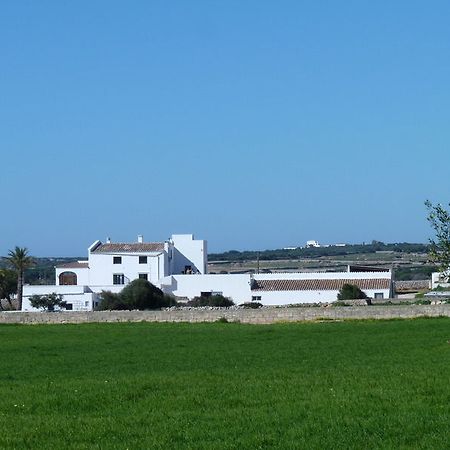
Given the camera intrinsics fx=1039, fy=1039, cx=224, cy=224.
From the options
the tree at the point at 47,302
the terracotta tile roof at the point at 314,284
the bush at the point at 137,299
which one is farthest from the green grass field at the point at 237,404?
the terracotta tile roof at the point at 314,284

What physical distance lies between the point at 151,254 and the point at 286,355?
7256cm

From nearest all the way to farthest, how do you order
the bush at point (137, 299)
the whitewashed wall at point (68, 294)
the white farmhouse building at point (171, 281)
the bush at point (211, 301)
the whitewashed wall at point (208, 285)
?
the bush at point (137, 299), the bush at point (211, 301), the whitewashed wall at point (68, 294), the white farmhouse building at point (171, 281), the whitewashed wall at point (208, 285)

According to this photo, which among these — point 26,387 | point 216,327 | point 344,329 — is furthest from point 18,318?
point 26,387

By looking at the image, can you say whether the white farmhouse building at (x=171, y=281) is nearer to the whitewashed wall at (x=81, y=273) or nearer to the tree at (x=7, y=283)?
the whitewashed wall at (x=81, y=273)

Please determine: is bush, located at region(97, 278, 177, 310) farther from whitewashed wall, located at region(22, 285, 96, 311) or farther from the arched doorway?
the arched doorway

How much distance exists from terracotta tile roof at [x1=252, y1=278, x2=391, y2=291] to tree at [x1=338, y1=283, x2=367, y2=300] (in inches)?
123

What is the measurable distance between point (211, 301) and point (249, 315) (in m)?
32.6

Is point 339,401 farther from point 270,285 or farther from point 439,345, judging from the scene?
point 270,285

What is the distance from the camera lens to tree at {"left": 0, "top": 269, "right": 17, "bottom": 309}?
341 ft

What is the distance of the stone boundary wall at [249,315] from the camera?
173 ft

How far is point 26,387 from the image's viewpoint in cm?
1869

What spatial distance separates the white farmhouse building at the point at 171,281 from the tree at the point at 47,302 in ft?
3.31

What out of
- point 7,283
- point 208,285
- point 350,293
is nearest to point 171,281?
point 208,285

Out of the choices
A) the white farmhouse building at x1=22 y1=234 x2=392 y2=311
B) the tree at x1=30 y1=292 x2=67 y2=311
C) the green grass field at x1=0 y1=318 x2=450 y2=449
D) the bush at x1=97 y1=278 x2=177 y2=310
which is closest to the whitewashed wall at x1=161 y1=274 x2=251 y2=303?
the white farmhouse building at x1=22 y1=234 x2=392 y2=311
